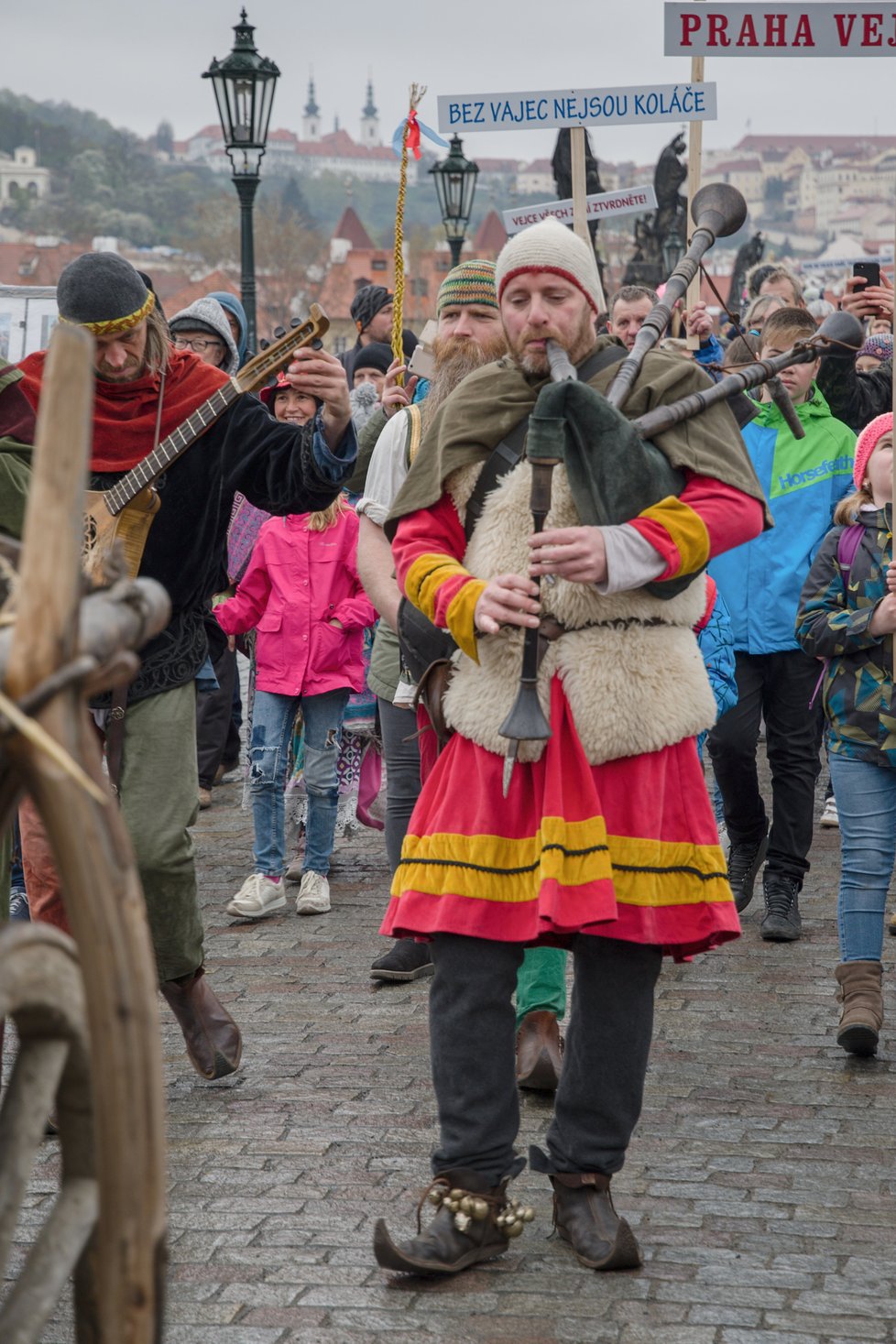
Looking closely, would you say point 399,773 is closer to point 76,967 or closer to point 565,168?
→ point 76,967

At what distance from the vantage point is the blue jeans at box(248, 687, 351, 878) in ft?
24.5

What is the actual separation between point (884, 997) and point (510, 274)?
298 centimetres

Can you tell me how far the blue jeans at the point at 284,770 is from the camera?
7465mm

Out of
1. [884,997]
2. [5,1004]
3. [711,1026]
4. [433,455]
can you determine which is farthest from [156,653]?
[5,1004]

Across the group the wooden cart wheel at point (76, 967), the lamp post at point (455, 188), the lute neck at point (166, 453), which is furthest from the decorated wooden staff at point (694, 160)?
the lamp post at point (455, 188)

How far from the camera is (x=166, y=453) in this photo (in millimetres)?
4852

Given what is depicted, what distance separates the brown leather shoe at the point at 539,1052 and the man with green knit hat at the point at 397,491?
77cm

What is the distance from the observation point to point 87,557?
16.0 feet

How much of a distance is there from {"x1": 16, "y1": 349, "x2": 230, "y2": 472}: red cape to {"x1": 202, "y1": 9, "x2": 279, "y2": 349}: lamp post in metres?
8.09

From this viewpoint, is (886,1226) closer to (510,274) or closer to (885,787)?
(885,787)

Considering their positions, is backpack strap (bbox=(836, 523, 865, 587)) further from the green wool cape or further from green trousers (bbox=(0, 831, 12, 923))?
green trousers (bbox=(0, 831, 12, 923))

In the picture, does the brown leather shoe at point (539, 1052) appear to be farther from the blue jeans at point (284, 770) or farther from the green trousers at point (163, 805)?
the blue jeans at point (284, 770)

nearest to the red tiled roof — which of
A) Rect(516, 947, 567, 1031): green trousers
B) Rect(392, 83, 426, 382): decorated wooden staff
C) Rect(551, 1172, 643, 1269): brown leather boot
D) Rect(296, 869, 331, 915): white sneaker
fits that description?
Rect(392, 83, 426, 382): decorated wooden staff

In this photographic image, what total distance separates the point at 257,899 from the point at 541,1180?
3053mm
